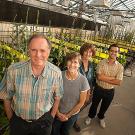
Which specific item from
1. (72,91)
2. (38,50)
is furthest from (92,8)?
(38,50)

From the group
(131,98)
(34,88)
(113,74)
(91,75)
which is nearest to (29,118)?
(34,88)

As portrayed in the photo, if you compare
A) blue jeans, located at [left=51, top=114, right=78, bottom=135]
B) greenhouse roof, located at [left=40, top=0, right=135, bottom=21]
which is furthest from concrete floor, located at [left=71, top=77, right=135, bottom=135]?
greenhouse roof, located at [left=40, top=0, right=135, bottom=21]

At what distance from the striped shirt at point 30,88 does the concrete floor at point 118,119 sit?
166 cm

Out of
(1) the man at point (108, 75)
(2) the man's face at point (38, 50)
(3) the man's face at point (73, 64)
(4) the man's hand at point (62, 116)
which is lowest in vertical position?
(4) the man's hand at point (62, 116)

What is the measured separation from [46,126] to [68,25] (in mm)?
8803

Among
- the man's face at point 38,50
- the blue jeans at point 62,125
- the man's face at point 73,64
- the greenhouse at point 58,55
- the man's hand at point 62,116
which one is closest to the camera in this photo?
A: the man's face at point 38,50

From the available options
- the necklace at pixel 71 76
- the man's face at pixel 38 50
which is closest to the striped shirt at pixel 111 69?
the necklace at pixel 71 76

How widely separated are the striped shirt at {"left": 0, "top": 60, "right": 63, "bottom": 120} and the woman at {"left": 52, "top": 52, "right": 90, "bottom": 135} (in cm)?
→ 32

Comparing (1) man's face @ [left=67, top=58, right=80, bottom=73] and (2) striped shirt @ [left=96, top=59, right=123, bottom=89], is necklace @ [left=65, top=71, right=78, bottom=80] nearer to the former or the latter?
(1) man's face @ [left=67, top=58, right=80, bottom=73]

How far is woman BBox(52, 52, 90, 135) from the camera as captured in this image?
2217 mm

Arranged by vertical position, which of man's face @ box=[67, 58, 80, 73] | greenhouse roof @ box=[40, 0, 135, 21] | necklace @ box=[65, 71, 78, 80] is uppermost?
greenhouse roof @ box=[40, 0, 135, 21]

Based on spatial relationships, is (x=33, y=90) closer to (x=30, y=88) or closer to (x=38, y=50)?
(x=30, y=88)

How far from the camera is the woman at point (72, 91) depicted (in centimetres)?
222

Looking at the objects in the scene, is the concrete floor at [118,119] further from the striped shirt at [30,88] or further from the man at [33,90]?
the striped shirt at [30,88]
